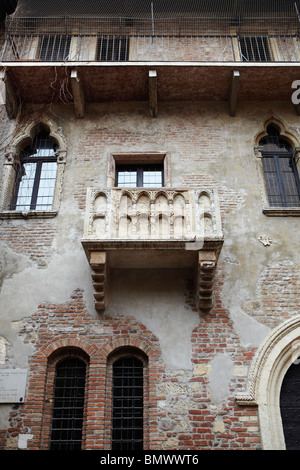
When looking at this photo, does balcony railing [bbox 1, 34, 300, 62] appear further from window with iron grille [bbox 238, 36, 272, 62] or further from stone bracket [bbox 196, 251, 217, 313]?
stone bracket [bbox 196, 251, 217, 313]

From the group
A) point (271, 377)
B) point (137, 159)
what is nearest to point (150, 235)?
point (137, 159)

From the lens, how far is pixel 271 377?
6.02 m

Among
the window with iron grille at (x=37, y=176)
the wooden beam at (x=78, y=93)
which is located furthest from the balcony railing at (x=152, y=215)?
the wooden beam at (x=78, y=93)

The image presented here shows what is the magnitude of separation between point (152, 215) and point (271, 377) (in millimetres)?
3051

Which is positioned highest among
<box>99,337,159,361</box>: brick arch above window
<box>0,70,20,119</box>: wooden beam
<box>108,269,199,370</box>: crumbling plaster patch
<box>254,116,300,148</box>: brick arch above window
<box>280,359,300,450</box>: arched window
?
<box>0,70,20,119</box>: wooden beam

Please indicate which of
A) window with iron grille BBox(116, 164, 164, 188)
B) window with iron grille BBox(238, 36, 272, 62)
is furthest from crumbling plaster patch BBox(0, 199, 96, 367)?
window with iron grille BBox(238, 36, 272, 62)

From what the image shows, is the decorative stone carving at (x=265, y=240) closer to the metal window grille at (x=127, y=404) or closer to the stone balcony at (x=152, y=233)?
the stone balcony at (x=152, y=233)

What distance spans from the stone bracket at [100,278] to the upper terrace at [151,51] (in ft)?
12.6

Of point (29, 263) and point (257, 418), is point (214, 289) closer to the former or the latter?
point (257, 418)

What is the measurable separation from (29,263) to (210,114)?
15.9 ft

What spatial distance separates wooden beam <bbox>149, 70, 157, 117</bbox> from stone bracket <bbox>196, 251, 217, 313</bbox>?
3828mm

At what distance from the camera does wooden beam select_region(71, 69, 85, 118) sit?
8.15m

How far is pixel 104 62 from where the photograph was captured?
26.6 ft
